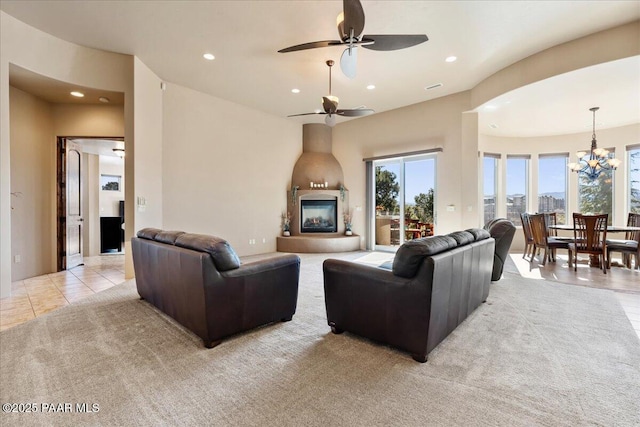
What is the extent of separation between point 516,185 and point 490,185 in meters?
0.77

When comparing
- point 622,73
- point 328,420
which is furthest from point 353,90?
point 328,420

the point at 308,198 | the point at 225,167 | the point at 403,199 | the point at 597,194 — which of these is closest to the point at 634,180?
A: the point at 597,194

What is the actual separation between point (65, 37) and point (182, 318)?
4216 millimetres

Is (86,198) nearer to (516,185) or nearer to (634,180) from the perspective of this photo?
(516,185)

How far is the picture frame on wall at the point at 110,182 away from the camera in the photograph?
8523 millimetres

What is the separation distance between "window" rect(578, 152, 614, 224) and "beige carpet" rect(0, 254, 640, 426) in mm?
5668

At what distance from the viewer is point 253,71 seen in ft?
15.7

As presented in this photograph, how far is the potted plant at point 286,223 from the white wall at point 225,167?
0.51 ft

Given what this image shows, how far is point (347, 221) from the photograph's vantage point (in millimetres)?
7562

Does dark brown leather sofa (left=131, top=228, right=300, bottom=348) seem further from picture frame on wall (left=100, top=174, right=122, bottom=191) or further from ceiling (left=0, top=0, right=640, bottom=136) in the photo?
picture frame on wall (left=100, top=174, right=122, bottom=191)

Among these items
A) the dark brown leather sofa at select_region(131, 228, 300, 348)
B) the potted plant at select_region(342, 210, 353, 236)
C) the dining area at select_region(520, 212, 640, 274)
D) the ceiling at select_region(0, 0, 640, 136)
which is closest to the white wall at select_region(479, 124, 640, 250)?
the ceiling at select_region(0, 0, 640, 136)

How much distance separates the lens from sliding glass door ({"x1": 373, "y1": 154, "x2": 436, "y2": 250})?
6.56m

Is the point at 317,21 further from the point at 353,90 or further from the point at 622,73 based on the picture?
the point at 622,73

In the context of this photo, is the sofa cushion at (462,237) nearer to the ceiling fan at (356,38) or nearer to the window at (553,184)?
the ceiling fan at (356,38)
